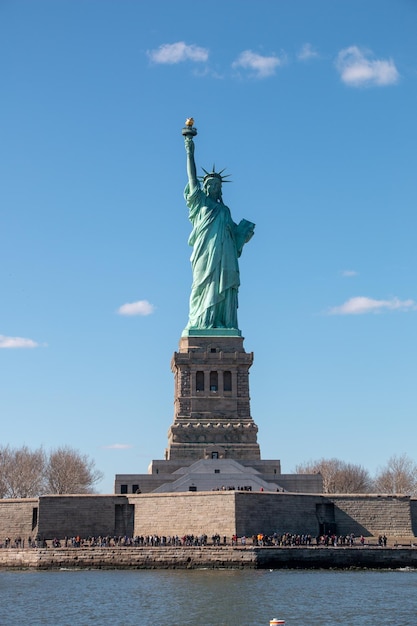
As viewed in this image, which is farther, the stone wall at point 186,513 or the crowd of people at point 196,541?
the stone wall at point 186,513

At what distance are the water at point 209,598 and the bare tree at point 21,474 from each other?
975 inches

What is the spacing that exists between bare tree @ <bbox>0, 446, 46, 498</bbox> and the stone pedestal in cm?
1346

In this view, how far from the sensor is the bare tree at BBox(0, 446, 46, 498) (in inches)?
2815

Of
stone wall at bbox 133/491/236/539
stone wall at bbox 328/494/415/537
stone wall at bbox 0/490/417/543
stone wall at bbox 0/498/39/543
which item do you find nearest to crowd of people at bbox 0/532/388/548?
stone wall at bbox 133/491/236/539

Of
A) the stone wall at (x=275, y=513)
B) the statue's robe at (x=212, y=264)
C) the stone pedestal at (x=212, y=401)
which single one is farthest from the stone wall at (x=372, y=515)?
the statue's robe at (x=212, y=264)

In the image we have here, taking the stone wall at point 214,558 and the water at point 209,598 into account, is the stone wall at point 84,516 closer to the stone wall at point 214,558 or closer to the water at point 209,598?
the stone wall at point 214,558

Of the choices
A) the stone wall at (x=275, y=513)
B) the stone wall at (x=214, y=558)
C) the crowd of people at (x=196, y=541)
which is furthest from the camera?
the stone wall at (x=275, y=513)

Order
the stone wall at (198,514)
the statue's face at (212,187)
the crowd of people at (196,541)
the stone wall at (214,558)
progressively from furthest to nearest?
the statue's face at (212,187), the stone wall at (198,514), the crowd of people at (196,541), the stone wall at (214,558)

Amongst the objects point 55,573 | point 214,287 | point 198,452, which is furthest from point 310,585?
point 214,287

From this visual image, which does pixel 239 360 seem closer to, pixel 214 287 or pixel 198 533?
pixel 214 287

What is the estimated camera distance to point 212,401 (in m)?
64.4

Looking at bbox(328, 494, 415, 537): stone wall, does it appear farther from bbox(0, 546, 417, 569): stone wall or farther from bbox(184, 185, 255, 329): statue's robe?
bbox(184, 185, 255, 329): statue's robe

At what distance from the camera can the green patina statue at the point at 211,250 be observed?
67.6 meters

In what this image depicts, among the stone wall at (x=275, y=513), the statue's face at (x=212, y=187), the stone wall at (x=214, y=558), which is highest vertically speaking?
the statue's face at (x=212, y=187)
